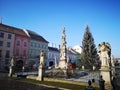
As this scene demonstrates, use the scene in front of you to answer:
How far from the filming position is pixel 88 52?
142 ft

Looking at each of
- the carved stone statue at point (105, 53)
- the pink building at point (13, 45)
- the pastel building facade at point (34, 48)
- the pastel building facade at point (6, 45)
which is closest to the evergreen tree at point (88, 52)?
the pastel building facade at point (34, 48)

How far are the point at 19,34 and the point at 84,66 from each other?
24103 mm

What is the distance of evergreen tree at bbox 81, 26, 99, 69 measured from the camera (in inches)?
1635

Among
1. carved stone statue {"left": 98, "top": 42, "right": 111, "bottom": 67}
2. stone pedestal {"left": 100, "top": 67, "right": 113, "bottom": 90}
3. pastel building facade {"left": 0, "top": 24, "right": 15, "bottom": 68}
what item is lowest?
stone pedestal {"left": 100, "top": 67, "right": 113, "bottom": 90}

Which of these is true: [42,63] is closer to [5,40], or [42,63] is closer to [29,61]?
[5,40]

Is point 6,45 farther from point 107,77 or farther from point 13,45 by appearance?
point 107,77

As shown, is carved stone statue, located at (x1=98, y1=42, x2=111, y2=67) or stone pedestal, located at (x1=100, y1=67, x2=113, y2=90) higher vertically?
carved stone statue, located at (x1=98, y1=42, x2=111, y2=67)

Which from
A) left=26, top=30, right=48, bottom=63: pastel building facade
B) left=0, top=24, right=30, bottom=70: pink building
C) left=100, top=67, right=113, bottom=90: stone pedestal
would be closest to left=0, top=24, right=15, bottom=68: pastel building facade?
left=0, top=24, right=30, bottom=70: pink building

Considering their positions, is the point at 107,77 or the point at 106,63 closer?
the point at 107,77

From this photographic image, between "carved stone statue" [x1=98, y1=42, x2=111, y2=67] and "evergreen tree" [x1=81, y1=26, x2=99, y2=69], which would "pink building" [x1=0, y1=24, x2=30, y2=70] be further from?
"carved stone statue" [x1=98, y1=42, x2=111, y2=67]

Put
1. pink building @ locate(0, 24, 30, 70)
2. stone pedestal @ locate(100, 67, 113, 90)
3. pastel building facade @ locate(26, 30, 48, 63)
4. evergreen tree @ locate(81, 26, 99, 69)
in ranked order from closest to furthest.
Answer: stone pedestal @ locate(100, 67, 113, 90) → evergreen tree @ locate(81, 26, 99, 69) → pink building @ locate(0, 24, 30, 70) → pastel building facade @ locate(26, 30, 48, 63)

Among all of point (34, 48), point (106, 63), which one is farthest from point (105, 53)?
point (34, 48)

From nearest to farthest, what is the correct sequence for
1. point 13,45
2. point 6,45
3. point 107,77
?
1. point 107,77
2. point 6,45
3. point 13,45

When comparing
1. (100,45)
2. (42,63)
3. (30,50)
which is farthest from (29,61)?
(100,45)
